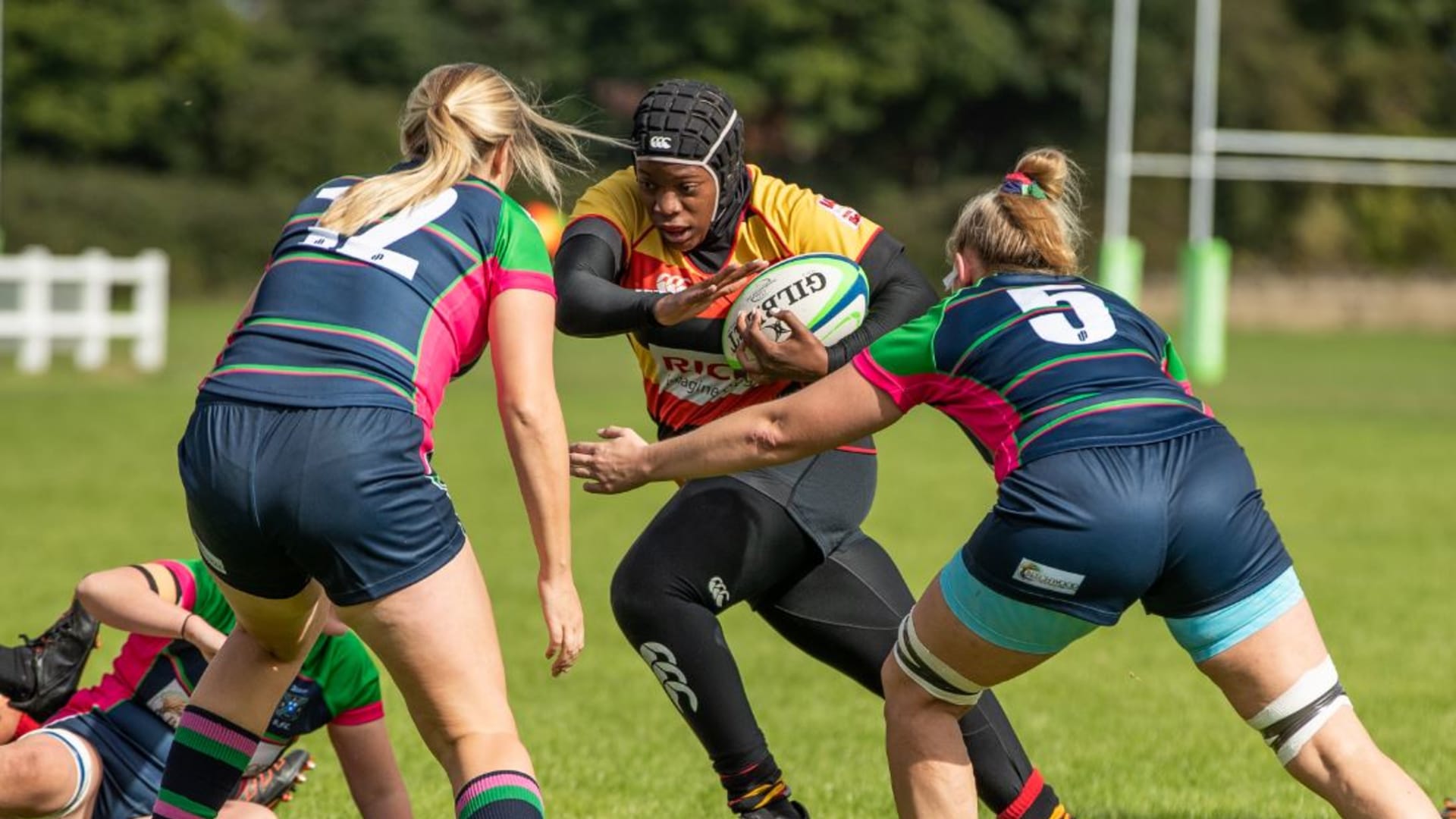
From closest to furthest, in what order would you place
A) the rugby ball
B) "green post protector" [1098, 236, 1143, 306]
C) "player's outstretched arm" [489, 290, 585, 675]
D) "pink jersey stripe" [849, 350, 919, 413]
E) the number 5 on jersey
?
"player's outstretched arm" [489, 290, 585, 675] < the number 5 on jersey < "pink jersey stripe" [849, 350, 919, 413] < the rugby ball < "green post protector" [1098, 236, 1143, 306]

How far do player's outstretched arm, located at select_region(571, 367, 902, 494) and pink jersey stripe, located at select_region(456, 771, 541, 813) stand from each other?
84cm

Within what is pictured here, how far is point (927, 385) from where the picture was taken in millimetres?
4352

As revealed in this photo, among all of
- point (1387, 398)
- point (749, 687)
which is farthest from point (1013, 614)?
point (1387, 398)

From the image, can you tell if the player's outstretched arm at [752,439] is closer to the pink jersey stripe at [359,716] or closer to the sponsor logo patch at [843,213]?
the pink jersey stripe at [359,716]

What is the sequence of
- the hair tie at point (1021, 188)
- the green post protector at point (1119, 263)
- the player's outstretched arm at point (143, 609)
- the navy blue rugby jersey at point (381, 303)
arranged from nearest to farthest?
1. the navy blue rugby jersey at point (381, 303)
2. the hair tie at point (1021, 188)
3. the player's outstretched arm at point (143, 609)
4. the green post protector at point (1119, 263)

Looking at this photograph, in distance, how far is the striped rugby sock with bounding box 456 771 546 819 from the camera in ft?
12.8

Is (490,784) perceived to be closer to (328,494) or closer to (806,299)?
(328,494)

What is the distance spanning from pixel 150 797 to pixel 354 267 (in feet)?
5.56

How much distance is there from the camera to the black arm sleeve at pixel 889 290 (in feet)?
16.9

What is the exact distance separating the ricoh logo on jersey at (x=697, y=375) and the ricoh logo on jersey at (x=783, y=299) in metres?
0.20

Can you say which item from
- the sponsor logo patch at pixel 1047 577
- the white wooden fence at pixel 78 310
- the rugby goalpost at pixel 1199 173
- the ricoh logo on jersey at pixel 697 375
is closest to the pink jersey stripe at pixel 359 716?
the ricoh logo on jersey at pixel 697 375

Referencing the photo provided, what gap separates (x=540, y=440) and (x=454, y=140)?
0.71 m

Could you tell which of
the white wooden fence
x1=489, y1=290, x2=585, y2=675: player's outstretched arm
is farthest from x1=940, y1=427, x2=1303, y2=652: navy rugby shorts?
the white wooden fence

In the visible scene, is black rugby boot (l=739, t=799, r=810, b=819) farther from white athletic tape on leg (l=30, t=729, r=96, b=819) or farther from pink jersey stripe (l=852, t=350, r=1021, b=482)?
white athletic tape on leg (l=30, t=729, r=96, b=819)
